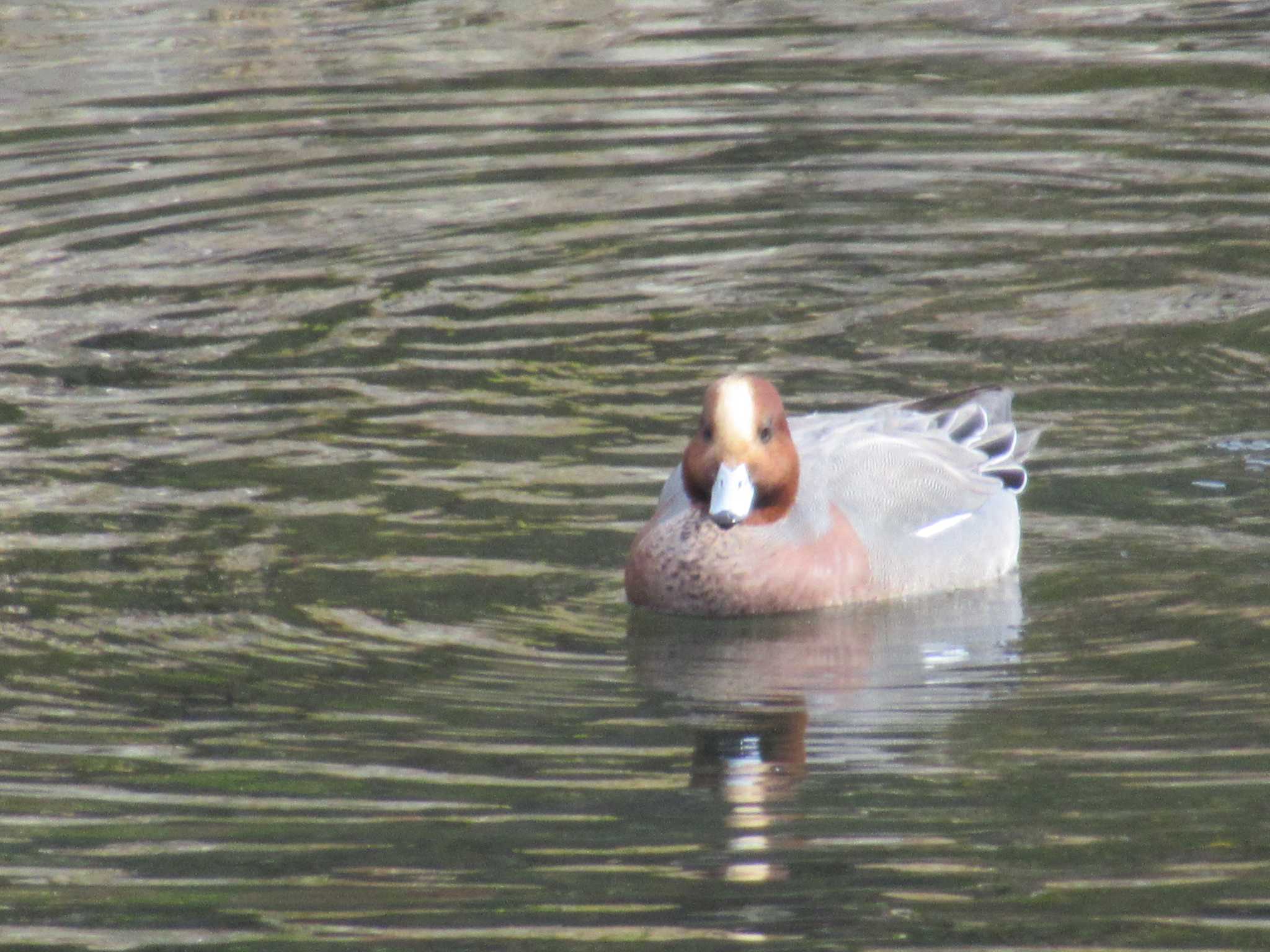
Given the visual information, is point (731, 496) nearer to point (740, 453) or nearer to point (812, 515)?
point (740, 453)

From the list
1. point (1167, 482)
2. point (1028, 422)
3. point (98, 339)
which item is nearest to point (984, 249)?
point (1028, 422)

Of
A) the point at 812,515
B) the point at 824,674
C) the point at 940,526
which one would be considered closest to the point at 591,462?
the point at 812,515

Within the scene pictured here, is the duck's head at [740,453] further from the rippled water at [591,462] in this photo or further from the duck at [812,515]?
the rippled water at [591,462]

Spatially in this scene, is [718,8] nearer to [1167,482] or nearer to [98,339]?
[98,339]

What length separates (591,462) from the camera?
28.3 feet

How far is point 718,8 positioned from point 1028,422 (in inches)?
306

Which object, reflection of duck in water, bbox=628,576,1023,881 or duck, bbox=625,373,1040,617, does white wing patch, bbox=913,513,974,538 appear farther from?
reflection of duck in water, bbox=628,576,1023,881

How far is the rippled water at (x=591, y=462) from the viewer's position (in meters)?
5.38

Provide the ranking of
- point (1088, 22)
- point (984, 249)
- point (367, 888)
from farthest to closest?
point (1088, 22) < point (984, 249) < point (367, 888)

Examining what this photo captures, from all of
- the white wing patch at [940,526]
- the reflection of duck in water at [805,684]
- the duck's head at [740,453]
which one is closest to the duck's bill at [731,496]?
→ the duck's head at [740,453]

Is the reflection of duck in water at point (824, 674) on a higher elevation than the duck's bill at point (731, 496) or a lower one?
lower

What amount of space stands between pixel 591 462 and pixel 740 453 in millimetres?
1373

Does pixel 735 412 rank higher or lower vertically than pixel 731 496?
higher

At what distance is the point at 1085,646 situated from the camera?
22.6 feet
